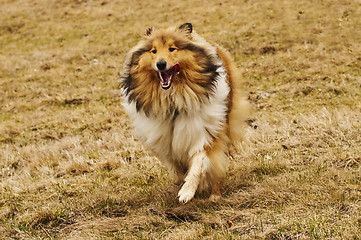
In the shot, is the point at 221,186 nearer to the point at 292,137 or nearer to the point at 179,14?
the point at 292,137

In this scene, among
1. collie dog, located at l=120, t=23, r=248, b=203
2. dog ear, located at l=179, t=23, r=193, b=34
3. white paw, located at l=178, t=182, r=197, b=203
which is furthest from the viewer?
dog ear, located at l=179, t=23, r=193, b=34

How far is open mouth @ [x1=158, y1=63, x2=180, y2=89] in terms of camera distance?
13.5ft

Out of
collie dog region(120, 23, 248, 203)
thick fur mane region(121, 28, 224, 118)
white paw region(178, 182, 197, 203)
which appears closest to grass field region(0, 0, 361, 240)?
white paw region(178, 182, 197, 203)

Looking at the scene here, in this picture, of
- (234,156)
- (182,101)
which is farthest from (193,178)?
(234,156)

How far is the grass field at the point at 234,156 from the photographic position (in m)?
3.84

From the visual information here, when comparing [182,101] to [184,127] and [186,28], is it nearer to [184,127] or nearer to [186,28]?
[184,127]

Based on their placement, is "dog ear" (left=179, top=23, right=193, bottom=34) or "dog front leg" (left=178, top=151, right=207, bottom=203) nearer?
"dog front leg" (left=178, top=151, right=207, bottom=203)

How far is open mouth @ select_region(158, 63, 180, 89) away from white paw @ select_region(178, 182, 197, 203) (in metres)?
1.12

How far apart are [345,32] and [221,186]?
37.7 feet

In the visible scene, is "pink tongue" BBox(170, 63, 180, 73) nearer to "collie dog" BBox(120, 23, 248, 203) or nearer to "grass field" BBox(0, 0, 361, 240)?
"collie dog" BBox(120, 23, 248, 203)

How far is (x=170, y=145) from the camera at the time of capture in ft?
14.6

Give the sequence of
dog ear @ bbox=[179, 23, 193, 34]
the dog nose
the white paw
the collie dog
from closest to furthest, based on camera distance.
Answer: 1. the white paw
2. the dog nose
3. the collie dog
4. dog ear @ bbox=[179, 23, 193, 34]

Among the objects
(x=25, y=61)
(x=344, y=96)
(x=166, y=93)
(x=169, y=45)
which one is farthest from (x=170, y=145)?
(x=25, y=61)

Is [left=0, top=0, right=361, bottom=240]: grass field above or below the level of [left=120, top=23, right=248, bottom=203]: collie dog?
below
